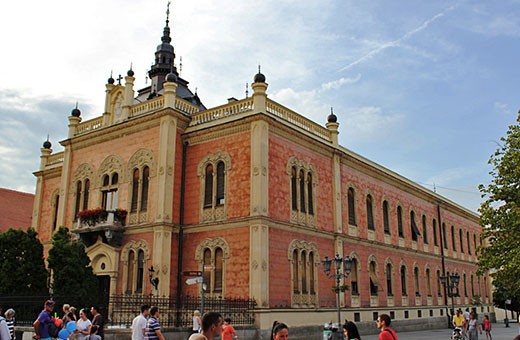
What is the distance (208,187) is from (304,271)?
614 cm

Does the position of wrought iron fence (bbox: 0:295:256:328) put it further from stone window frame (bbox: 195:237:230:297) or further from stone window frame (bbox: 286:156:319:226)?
stone window frame (bbox: 286:156:319:226)

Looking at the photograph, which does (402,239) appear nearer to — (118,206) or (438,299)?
(438,299)

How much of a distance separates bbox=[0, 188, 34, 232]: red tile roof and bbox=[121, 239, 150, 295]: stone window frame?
17.4 meters

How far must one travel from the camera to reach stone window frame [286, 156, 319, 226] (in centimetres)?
2438

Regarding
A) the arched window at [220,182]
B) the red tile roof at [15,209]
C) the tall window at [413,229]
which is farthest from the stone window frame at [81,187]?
the tall window at [413,229]

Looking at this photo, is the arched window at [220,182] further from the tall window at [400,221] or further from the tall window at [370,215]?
the tall window at [400,221]

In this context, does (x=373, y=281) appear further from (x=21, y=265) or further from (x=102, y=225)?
(x=21, y=265)

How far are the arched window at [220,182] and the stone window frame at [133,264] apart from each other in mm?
4055

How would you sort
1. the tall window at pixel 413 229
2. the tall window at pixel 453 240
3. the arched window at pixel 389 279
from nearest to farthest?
the arched window at pixel 389 279 < the tall window at pixel 413 229 < the tall window at pixel 453 240

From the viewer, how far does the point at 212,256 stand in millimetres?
23188

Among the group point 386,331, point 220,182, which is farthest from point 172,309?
point 386,331

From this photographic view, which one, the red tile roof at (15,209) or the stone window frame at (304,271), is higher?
the red tile roof at (15,209)

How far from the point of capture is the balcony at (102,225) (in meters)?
25.0

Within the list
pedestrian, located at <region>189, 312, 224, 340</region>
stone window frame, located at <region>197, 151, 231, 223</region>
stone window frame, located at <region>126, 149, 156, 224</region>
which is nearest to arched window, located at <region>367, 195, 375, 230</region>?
stone window frame, located at <region>197, 151, 231, 223</region>
